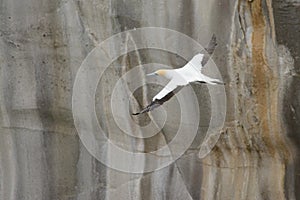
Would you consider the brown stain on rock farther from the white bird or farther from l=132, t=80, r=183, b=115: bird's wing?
l=132, t=80, r=183, b=115: bird's wing

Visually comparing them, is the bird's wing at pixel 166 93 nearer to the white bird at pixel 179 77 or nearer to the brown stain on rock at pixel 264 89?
the white bird at pixel 179 77

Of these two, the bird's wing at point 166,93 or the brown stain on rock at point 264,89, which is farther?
the brown stain on rock at point 264,89

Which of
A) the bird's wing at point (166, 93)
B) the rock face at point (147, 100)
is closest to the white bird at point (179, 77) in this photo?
the bird's wing at point (166, 93)

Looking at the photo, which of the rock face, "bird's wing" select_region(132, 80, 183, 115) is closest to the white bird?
"bird's wing" select_region(132, 80, 183, 115)

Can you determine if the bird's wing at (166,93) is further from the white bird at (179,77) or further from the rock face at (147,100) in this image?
the rock face at (147,100)

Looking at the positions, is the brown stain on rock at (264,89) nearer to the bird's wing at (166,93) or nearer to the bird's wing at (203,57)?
the bird's wing at (203,57)

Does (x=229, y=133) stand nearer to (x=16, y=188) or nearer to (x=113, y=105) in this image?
(x=113, y=105)

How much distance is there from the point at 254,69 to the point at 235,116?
0.55 feet

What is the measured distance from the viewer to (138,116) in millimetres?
1765

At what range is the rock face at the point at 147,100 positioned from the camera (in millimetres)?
1633

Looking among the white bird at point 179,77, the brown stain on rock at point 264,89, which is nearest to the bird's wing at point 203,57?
the white bird at point 179,77

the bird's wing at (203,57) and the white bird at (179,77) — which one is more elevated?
the bird's wing at (203,57)

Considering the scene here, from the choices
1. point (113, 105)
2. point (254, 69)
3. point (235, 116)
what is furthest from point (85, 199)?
point (254, 69)

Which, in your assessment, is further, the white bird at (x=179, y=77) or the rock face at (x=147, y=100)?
the rock face at (x=147, y=100)
